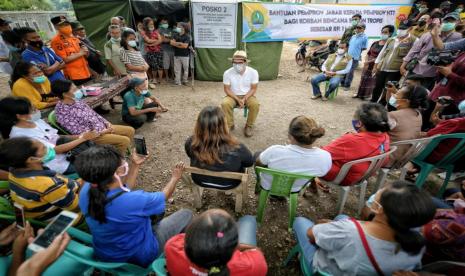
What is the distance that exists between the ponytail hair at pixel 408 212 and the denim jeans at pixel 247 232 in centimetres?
95

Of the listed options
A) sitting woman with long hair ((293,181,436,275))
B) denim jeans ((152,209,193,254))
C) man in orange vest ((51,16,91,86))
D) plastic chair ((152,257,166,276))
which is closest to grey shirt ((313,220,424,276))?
sitting woman with long hair ((293,181,436,275))

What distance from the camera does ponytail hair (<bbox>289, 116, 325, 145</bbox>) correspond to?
2039 mm

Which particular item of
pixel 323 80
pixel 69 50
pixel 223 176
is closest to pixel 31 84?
pixel 69 50

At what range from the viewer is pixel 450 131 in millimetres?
2529

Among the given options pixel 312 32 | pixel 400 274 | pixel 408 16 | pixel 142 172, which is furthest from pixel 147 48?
pixel 408 16

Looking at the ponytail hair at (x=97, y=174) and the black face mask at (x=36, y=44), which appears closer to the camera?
the ponytail hair at (x=97, y=174)

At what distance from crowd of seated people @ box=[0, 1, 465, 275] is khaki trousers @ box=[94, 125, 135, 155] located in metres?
0.01

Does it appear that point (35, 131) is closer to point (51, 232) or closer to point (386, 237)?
point (51, 232)

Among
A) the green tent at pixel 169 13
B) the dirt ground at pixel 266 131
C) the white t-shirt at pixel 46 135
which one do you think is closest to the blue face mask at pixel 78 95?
the white t-shirt at pixel 46 135

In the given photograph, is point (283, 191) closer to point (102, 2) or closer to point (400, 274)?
point (400, 274)

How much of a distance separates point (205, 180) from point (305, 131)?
1097 mm

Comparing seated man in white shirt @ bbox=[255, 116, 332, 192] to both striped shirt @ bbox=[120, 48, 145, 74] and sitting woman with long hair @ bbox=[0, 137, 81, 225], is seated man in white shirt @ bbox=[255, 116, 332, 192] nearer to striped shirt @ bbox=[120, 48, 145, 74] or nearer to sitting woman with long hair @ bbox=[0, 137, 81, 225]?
sitting woman with long hair @ bbox=[0, 137, 81, 225]

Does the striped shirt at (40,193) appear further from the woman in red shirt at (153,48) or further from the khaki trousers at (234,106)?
the woman in red shirt at (153,48)

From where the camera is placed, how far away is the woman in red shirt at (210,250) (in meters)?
1.03
